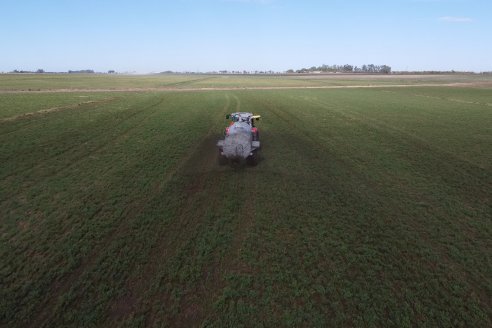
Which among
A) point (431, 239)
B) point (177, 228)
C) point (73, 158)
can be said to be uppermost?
point (73, 158)

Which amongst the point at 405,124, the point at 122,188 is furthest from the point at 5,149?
the point at 405,124

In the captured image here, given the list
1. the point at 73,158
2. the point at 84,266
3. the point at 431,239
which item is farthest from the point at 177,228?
the point at 73,158

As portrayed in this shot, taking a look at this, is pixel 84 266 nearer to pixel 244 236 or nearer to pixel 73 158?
pixel 244 236

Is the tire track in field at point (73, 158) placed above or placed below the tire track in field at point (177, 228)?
above

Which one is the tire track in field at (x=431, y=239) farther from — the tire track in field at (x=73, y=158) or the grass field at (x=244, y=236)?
the tire track in field at (x=73, y=158)

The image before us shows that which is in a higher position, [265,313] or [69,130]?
[69,130]

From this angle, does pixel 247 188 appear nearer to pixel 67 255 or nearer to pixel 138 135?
pixel 67 255

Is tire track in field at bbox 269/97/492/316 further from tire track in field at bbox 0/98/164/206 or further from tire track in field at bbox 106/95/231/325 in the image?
tire track in field at bbox 0/98/164/206

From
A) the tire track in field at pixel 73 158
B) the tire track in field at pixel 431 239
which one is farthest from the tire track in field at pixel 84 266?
the tire track in field at pixel 431 239
